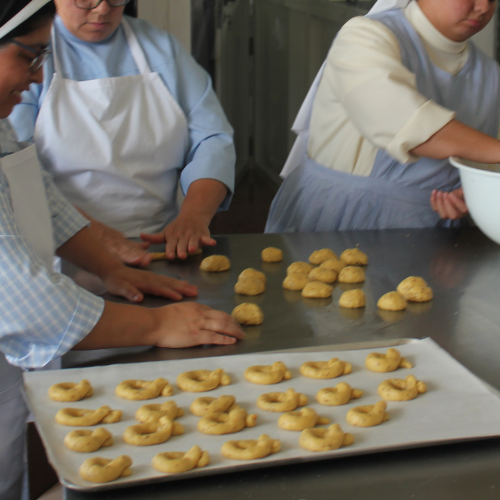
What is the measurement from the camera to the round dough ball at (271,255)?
4.58ft

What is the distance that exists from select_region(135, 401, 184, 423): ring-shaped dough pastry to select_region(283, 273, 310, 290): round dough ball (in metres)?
0.51

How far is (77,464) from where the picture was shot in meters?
0.64

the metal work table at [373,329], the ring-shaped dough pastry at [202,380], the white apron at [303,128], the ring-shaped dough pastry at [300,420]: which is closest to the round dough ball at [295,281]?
the metal work table at [373,329]

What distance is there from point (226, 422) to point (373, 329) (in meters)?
0.41

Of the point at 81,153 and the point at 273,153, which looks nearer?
the point at 81,153

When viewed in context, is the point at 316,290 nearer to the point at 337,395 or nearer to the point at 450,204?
the point at 337,395

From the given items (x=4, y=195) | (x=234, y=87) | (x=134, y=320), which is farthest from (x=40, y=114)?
(x=234, y=87)

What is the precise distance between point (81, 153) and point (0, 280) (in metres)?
0.88

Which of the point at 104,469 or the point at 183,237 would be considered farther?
the point at 183,237

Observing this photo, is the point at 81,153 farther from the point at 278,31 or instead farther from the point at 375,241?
the point at 278,31

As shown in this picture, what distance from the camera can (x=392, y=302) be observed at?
1125 millimetres

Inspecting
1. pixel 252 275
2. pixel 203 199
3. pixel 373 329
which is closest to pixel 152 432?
pixel 373 329

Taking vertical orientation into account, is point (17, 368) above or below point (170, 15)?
below

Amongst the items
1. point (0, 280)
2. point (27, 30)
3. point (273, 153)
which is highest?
point (27, 30)
